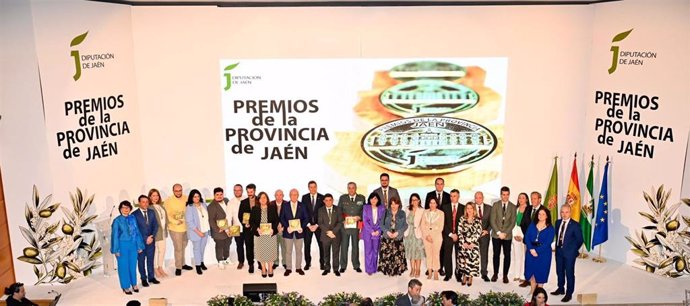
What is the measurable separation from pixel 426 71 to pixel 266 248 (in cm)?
324

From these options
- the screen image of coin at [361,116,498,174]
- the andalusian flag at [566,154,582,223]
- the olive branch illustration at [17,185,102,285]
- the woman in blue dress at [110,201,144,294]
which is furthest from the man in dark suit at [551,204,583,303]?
the olive branch illustration at [17,185,102,285]

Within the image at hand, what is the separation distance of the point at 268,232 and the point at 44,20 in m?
3.81

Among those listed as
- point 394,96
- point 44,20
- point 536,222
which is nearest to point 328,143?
point 394,96

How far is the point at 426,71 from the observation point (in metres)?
10.0

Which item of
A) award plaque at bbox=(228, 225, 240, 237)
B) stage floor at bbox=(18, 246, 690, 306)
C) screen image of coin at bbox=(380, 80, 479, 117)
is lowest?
stage floor at bbox=(18, 246, 690, 306)

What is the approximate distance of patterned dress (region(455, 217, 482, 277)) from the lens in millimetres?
9172

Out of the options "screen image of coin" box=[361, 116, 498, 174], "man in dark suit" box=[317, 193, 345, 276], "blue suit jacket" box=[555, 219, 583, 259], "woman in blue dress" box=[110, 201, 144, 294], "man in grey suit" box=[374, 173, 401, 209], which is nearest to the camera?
"blue suit jacket" box=[555, 219, 583, 259]

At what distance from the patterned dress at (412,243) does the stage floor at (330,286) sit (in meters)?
0.37

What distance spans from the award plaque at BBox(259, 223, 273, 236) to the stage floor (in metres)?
0.67

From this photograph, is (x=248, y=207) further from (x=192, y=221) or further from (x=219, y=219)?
(x=192, y=221)

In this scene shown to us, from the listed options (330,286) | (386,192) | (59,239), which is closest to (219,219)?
(330,286)

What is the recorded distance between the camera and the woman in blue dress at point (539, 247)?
347 inches

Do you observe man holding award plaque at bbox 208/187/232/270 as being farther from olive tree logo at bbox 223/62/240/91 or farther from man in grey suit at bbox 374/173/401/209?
man in grey suit at bbox 374/173/401/209

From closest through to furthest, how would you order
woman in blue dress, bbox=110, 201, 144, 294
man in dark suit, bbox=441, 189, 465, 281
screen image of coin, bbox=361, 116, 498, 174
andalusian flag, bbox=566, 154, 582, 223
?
woman in blue dress, bbox=110, 201, 144, 294
man in dark suit, bbox=441, 189, 465, 281
andalusian flag, bbox=566, 154, 582, 223
screen image of coin, bbox=361, 116, 498, 174
